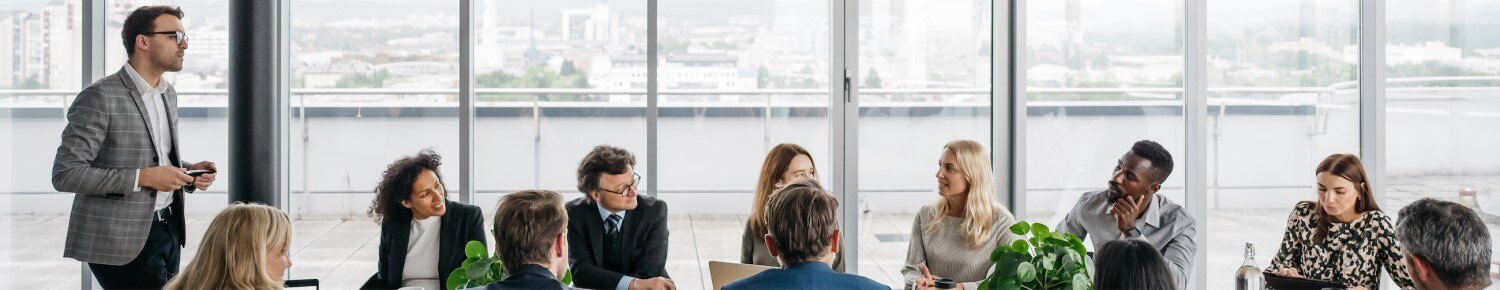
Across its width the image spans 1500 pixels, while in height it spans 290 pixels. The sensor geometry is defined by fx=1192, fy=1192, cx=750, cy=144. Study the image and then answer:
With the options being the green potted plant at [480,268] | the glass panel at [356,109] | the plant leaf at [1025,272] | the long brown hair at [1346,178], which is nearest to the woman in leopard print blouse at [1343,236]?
the long brown hair at [1346,178]

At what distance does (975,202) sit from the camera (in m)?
3.83

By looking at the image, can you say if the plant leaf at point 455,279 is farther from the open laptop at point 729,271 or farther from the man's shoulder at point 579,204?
the man's shoulder at point 579,204

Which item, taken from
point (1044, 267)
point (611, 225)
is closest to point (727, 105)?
point (611, 225)

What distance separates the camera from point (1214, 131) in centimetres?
496

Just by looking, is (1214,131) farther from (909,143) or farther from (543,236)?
(543,236)

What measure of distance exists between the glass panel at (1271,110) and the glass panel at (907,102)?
971mm

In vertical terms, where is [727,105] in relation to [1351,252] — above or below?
above

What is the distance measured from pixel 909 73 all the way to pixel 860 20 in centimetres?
31

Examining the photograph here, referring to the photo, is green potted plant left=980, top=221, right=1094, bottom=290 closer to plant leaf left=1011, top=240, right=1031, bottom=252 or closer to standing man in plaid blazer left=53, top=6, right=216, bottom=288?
plant leaf left=1011, top=240, right=1031, bottom=252

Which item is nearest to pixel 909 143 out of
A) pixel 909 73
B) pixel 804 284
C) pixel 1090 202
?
pixel 909 73

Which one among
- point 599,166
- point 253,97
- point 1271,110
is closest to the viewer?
point 599,166

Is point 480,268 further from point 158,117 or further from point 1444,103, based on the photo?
point 1444,103

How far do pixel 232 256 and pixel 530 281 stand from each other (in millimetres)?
601

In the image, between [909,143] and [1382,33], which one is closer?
[1382,33]
